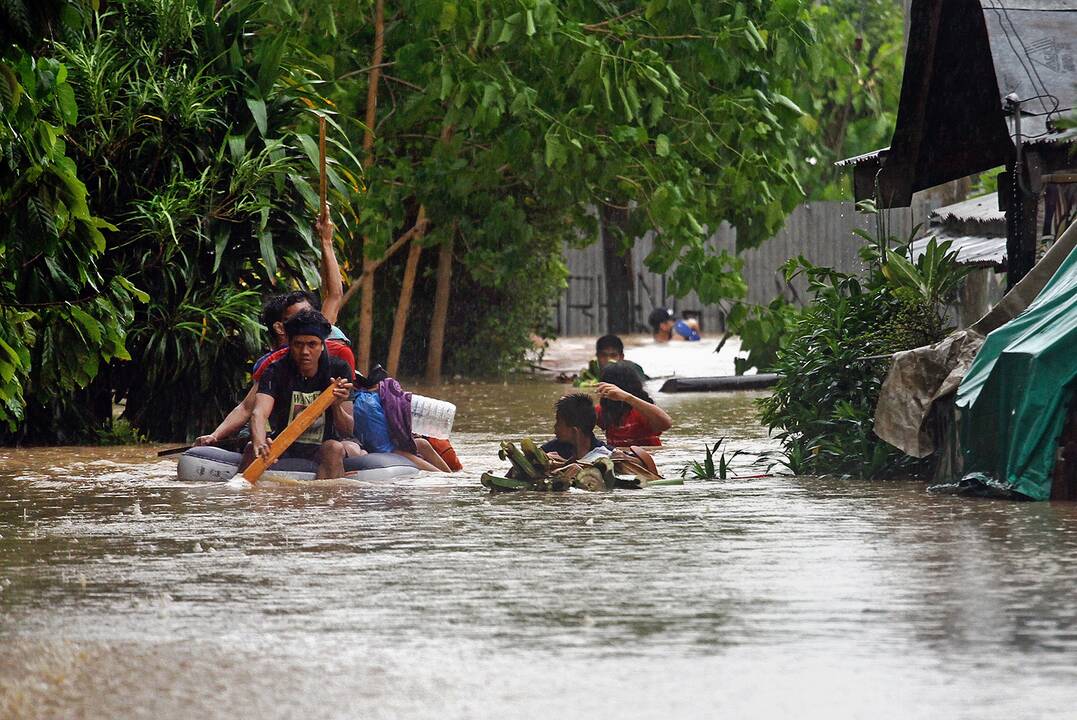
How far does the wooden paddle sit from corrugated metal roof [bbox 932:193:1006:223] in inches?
388

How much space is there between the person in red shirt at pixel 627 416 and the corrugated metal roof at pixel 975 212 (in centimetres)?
699

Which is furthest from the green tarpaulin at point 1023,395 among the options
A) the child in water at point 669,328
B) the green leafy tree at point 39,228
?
the child in water at point 669,328

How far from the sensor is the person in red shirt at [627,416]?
47.0ft

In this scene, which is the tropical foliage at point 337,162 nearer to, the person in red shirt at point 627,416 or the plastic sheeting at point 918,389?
the person in red shirt at point 627,416

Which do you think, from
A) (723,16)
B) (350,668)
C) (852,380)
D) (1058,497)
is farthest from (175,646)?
(723,16)

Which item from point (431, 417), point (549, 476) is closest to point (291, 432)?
point (431, 417)

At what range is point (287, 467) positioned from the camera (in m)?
13.1

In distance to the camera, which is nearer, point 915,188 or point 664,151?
point 915,188

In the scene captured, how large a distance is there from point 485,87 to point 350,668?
15474 millimetres

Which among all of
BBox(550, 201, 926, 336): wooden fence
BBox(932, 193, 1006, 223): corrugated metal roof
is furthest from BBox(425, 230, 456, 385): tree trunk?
BBox(550, 201, 926, 336): wooden fence

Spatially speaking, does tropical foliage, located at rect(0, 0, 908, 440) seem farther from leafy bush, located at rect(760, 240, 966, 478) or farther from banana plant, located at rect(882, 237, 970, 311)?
banana plant, located at rect(882, 237, 970, 311)

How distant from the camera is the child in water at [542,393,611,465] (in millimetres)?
12938

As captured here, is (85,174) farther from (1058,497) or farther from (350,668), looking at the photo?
(350,668)

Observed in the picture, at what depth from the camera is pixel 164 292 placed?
55.0 ft
